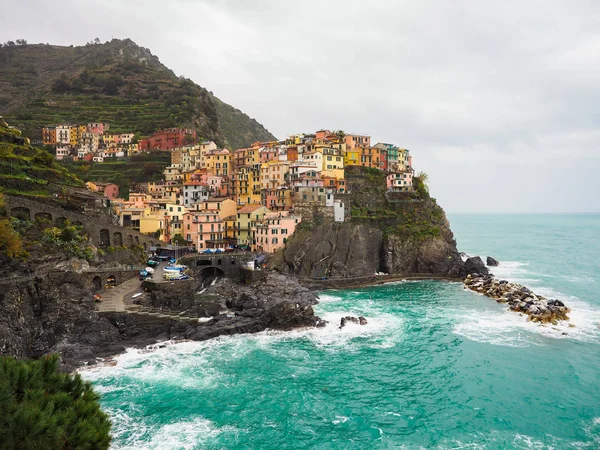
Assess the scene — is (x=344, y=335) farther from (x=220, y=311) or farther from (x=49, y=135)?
(x=49, y=135)

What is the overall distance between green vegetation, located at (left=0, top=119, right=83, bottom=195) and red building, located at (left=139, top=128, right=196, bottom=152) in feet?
148

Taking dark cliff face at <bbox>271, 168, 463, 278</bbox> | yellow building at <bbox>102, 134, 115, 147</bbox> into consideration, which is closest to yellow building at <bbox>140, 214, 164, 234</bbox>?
dark cliff face at <bbox>271, 168, 463, 278</bbox>

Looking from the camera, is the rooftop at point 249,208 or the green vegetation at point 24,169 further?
the rooftop at point 249,208

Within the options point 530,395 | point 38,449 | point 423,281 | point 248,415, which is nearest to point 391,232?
point 423,281

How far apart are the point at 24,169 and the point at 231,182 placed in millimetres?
40848

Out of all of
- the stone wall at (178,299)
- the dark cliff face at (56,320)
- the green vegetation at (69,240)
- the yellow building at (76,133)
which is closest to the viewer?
the dark cliff face at (56,320)

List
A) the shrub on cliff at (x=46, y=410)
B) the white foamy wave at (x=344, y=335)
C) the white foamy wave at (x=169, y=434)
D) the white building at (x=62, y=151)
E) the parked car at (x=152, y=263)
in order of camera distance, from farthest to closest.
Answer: the white building at (x=62, y=151)
the parked car at (x=152, y=263)
the white foamy wave at (x=344, y=335)
the white foamy wave at (x=169, y=434)
the shrub on cliff at (x=46, y=410)

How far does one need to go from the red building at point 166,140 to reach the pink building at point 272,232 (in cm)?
5016

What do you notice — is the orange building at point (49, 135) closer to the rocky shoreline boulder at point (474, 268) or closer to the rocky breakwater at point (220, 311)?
the rocky breakwater at point (220, 311)

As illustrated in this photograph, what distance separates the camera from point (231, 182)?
294 ft

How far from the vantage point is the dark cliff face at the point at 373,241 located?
72000 millimetres

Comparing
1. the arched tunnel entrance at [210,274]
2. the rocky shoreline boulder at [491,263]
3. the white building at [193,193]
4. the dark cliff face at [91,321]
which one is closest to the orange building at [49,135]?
the white building at [193,193]

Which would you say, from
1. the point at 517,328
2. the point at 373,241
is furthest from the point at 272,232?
the point at 517,328

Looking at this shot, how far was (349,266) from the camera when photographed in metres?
73.9
